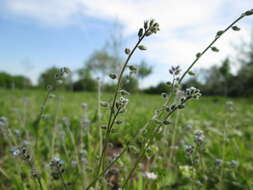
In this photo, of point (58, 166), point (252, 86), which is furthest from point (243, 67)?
point (58, 166)

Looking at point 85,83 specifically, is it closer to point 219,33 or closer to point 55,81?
point 55,81

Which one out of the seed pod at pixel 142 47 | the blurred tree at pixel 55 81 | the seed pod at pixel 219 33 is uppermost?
the seed pod at pixel 219 33

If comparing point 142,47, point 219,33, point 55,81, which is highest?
point 219,33

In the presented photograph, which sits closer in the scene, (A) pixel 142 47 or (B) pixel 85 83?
(A) pixel 142 47

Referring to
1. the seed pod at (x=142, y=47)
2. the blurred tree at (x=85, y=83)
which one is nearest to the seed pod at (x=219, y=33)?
the seed pod at (x=142, y=47)

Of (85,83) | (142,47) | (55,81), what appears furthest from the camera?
(85,83)

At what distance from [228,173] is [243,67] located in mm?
26728

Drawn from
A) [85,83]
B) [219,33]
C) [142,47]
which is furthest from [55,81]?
[85,83]

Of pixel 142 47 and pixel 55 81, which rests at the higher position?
pixel 142 47

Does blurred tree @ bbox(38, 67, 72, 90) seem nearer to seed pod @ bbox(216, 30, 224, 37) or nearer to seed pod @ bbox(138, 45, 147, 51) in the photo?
seed pod @ bbox(138, 45, 147, 51)

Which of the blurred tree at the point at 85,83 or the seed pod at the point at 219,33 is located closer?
the seed pod at the point at 219,33

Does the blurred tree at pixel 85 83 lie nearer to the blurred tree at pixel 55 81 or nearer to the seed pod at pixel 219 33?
the blurred tree at pixel 55 81

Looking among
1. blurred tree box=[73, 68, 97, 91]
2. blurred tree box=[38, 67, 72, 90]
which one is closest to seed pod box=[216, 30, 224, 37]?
blurred tree box=[38, 67, 72, 90]

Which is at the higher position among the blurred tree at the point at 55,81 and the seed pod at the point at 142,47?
the seed pod at the point at 142,47
